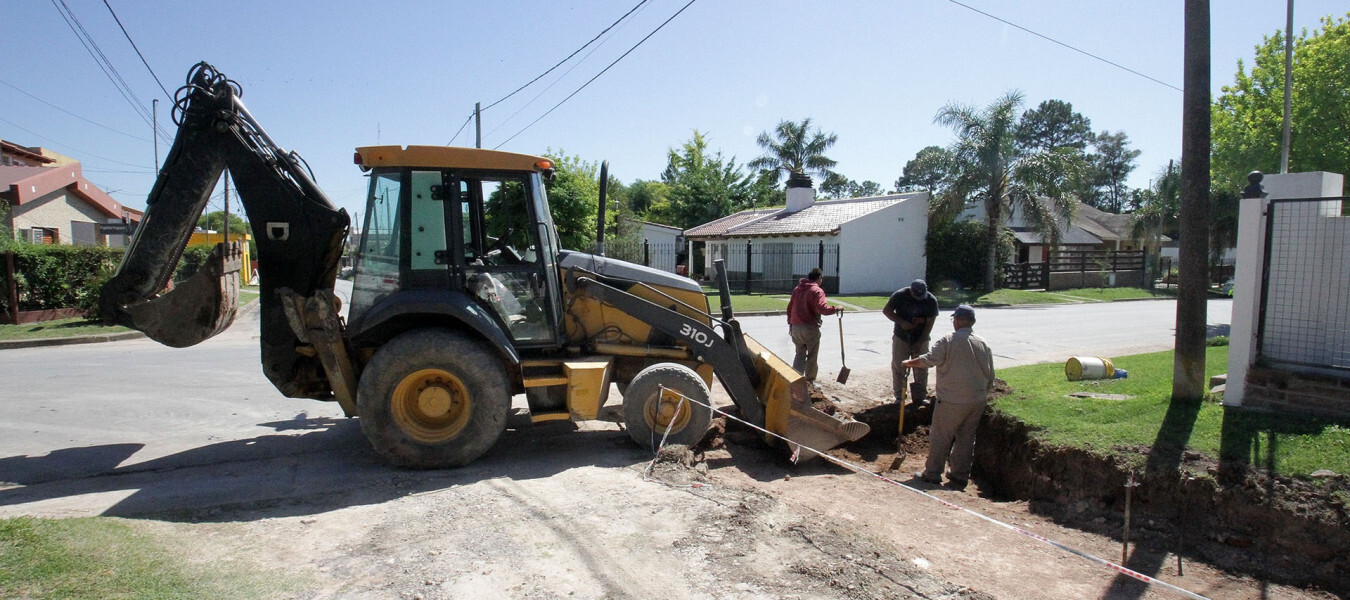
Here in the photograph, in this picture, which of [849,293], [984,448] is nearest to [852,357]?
[984,448]

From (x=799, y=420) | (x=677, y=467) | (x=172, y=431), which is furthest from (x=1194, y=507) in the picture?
(x=172, y=431)

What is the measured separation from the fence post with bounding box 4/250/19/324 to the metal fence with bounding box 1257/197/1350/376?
22.0 metres

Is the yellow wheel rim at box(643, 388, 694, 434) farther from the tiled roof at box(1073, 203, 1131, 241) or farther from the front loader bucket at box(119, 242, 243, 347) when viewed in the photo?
the tiled roof at box(1073, 203, 1131, 241)

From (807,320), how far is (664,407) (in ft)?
12.0

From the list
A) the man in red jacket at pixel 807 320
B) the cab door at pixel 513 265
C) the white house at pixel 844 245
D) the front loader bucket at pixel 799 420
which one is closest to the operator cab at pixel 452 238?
the cab door at pixel 513 265

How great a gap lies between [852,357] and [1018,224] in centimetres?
3672

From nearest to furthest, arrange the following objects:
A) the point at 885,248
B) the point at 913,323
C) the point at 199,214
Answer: the point at 199,214, the point at 913,323, the point at 885,248

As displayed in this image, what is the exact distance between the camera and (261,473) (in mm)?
6191

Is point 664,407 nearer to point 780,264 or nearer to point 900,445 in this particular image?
point 900,445

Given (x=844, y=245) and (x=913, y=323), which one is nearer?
(x=913, y=323)

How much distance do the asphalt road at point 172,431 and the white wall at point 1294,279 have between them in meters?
5.25

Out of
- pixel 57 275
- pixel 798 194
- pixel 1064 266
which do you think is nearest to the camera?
pixel 57 275

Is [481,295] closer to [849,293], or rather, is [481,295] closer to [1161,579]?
[1161,579]

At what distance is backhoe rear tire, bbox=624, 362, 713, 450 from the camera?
6.54 meters
